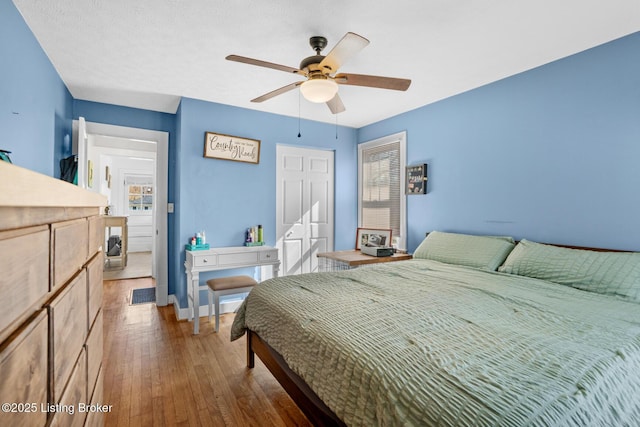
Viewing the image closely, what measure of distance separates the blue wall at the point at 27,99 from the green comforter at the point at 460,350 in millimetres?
1923

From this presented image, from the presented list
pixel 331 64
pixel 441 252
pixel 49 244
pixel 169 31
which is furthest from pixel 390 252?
pixel 49 244

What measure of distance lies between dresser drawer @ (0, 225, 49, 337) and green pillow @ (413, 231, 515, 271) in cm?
280

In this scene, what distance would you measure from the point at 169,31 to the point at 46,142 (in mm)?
1470

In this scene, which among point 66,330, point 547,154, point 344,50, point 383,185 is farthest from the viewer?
point 383,185

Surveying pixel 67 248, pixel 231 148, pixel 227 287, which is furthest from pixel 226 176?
pixel 67 248

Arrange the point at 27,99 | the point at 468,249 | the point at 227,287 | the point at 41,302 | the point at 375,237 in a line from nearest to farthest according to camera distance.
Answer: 1. the point at 41,302
2. the point at 27,99
3. the point at 468,249
4. the point at 227,287
5. the point at 375,237

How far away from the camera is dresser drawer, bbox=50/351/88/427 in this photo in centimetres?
62

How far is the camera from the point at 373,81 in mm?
2246

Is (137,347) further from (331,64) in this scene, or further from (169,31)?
(331,64)

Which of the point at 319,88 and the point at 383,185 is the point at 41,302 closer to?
the point at 319,88

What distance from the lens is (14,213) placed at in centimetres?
42

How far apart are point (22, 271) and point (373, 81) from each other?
2212 millimetres

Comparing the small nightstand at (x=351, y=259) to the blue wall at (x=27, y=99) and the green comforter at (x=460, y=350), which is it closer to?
the green comforter at (x=460, y=350)

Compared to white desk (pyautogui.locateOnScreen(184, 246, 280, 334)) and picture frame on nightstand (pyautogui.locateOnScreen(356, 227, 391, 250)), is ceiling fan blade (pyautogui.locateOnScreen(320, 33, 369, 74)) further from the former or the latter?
picture frame on nightstand (pyautogui.locateOnScreen(356, 227, 391, 250))
